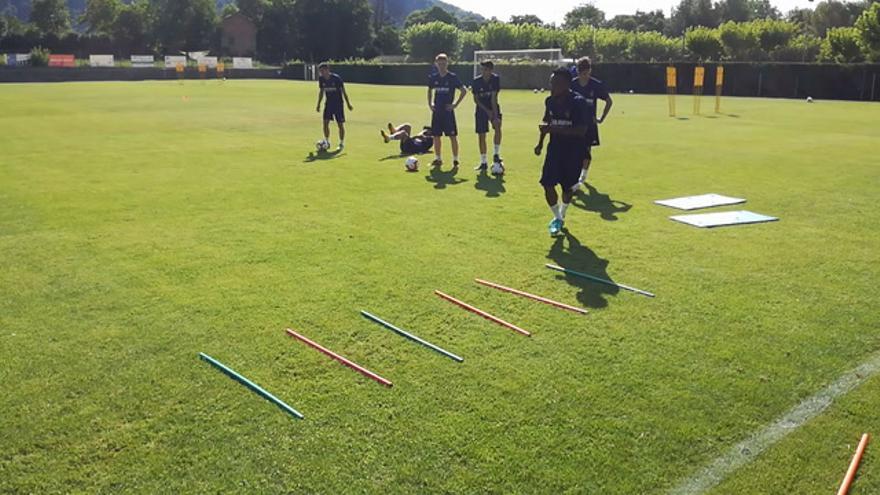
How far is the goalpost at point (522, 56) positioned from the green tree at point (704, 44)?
1785 centimetres

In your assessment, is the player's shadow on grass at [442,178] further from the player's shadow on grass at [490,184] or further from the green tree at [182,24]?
the green tree at [182,24]

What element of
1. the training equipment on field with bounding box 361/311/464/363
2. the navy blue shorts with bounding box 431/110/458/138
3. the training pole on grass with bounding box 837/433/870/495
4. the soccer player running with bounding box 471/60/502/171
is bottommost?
the training pole on grass with bounding box 837/433/870/495

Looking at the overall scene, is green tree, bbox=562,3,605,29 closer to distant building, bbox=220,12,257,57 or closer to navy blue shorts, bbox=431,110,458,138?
distant building, bbox=220,12,257,57

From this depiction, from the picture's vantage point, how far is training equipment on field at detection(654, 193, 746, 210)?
10.1m

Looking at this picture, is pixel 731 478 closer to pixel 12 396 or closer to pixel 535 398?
pixel 535 398

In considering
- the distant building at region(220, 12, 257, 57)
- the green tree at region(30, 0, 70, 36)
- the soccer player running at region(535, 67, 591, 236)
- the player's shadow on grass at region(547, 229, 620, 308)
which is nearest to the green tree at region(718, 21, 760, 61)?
the soccer player running at region(535, 67, 591, 236)

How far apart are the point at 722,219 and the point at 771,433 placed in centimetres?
567

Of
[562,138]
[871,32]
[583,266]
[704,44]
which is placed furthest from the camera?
[704,44]

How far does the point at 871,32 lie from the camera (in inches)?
1839

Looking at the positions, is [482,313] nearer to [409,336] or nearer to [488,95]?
[409,336]

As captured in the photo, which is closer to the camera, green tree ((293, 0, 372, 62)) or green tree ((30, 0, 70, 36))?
green tree ((293, 0, 372, 62))

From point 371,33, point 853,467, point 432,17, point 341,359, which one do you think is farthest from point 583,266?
point 432,17

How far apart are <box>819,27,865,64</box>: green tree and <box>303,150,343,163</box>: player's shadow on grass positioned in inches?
1763

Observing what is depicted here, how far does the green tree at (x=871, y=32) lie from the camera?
46.2 meters
